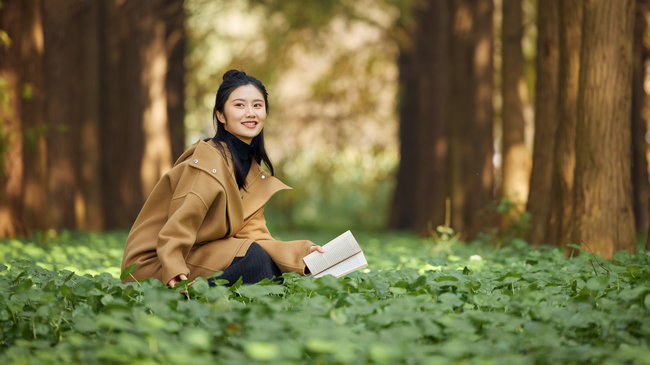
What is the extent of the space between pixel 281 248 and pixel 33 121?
284 inches

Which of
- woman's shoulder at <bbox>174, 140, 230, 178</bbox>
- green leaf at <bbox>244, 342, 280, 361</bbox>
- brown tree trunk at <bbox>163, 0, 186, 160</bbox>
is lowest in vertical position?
green leaf at <bbox>244, 342, 280, 361</bbox>

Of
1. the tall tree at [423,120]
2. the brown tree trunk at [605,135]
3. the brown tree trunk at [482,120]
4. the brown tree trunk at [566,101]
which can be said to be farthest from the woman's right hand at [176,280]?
the tall tree at [423,120]

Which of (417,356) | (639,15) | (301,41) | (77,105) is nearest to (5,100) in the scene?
(77,105)

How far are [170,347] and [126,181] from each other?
14818 millimetres

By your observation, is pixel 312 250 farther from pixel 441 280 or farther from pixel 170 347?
pixel 170 347

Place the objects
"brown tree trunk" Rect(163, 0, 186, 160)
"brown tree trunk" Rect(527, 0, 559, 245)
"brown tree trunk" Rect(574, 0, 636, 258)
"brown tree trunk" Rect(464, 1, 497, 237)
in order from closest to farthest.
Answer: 1. "brown tree trunk" Rect(574, 0, 636, 258)
2. "brown tree trunk" Rect(527, 0, 559, 245)
3. "brown tree trunk" Rect(464, 1, 497, 237)
4. "brown tree trunk" Rect(163, 0, 186, 160)

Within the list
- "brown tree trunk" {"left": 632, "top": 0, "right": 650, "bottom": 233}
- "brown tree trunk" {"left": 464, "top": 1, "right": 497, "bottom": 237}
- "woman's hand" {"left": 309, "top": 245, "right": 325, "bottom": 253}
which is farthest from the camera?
"brown tree trunk" {"left": 632, "top": 0, "right": 650, "bottom": 233}

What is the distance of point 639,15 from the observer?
14133mm

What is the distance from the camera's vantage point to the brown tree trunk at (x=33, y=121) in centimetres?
1105

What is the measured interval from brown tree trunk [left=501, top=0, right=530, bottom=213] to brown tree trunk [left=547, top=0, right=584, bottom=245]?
8.36 ft

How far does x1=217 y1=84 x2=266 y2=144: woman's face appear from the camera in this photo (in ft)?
18.0

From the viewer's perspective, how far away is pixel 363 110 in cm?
2402

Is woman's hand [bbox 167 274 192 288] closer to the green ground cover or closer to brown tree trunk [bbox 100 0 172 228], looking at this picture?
the green ground cover

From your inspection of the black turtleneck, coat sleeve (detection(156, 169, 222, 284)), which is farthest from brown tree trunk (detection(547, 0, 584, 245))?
coat sleeve (detection(156, 169, 222, 284))
